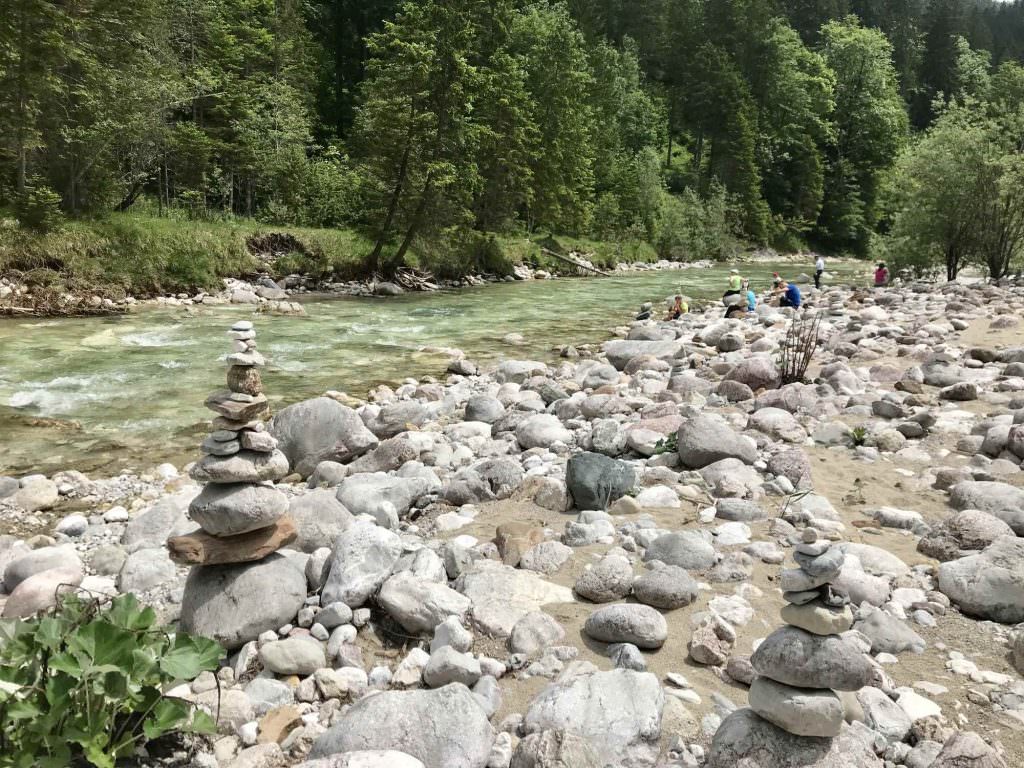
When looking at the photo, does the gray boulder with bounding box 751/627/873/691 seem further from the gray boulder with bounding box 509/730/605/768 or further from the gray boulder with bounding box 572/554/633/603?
the gray boulder with bounding box 572/554/633/603

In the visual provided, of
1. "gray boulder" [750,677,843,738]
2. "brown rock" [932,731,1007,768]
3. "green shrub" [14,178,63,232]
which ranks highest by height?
"green shrub" [14,178,63,232]

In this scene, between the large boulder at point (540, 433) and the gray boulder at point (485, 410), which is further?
the gray boulder at point (485, 410)

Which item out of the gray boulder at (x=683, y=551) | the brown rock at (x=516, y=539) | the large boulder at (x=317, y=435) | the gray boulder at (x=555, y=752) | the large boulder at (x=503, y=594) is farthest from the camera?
the large boulder at (x=317, y=435)

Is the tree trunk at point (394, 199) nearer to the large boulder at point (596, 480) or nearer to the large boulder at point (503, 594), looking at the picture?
the large boulder at point (596, 480)

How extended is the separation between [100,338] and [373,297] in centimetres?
1064

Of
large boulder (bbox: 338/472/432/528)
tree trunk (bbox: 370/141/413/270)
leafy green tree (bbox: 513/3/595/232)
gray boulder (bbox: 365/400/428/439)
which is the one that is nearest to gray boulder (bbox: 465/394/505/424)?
gray boulder (bbox: 365/400/428/439)

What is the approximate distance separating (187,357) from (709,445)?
35.0 feet

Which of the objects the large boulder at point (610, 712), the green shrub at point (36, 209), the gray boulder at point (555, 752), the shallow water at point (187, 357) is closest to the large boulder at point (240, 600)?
the large boulder at point (610, 712)

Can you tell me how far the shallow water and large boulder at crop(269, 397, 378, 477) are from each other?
1363 millimetres

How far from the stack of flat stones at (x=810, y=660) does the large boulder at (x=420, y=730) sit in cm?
123

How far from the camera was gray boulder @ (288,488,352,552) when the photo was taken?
16.0 ft

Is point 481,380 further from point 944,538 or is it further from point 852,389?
point 944,538

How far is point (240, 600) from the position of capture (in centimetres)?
390

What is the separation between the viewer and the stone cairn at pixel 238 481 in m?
3.93
